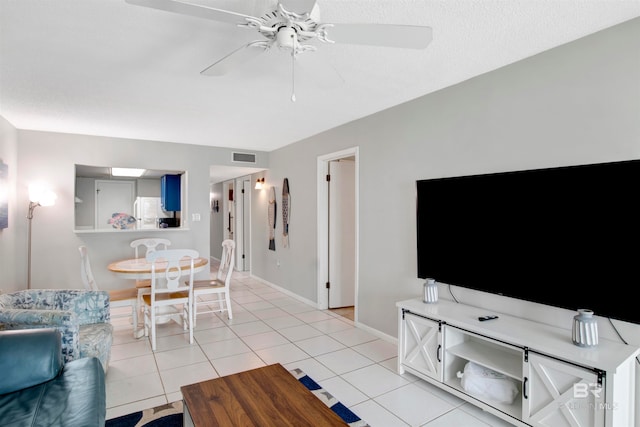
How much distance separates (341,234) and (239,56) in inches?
133

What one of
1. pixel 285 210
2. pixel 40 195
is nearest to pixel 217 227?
pixel 285 210

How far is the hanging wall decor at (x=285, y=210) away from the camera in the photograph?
17.9ft

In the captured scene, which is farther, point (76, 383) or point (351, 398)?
point (351, 398)

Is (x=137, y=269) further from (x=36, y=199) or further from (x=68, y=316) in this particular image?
(x=36, y=199)

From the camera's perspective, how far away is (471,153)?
2.73m

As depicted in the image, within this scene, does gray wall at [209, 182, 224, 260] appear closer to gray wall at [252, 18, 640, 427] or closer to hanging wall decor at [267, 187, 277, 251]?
hanging wall decor at [267, 187, 277, 251]

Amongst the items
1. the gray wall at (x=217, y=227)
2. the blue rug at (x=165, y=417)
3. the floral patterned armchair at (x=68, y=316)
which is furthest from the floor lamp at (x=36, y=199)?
the gray wall at (x=217, y=227)

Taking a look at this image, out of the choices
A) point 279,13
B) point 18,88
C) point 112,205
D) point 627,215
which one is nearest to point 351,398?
point 627,215

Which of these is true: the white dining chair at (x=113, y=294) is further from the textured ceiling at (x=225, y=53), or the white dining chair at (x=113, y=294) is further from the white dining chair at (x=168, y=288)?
the textured ceiling at (x=225, y=53)

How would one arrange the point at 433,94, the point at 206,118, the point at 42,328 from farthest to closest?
the point at 206,118 < the point at 433,94 < the point at 42,328

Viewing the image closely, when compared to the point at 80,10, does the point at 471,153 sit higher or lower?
lower

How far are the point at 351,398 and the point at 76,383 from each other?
5.73ft

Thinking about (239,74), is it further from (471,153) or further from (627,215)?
(627,215)

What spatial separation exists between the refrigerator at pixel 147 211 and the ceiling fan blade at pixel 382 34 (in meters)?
5.70
